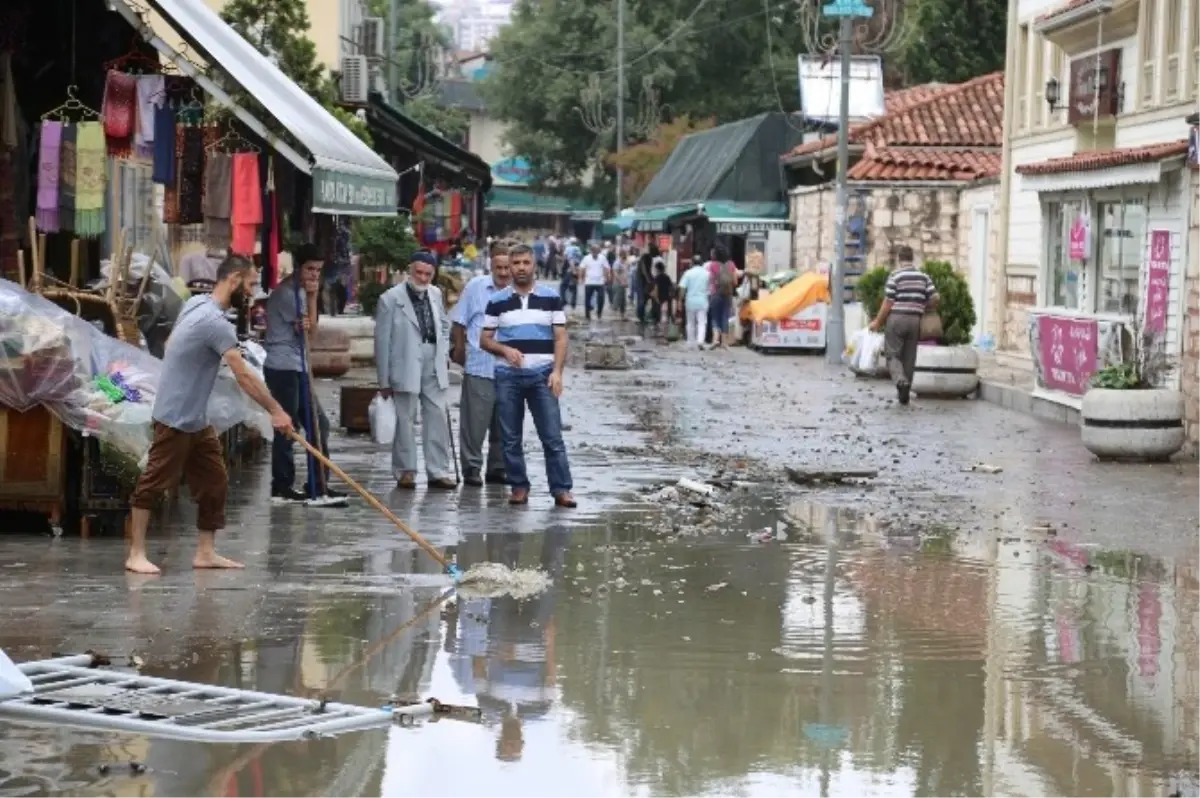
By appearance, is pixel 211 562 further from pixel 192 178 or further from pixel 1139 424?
pixel 1139 424

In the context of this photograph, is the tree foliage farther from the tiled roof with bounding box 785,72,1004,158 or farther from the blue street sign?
the blue street sign

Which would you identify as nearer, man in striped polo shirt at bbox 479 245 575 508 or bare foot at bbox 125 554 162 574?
bare foot at bbox 125 554 162 574

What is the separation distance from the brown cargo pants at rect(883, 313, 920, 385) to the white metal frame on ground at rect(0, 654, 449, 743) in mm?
16755

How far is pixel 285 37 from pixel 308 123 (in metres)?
13.0

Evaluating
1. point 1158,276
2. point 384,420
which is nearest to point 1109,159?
point 1158,276

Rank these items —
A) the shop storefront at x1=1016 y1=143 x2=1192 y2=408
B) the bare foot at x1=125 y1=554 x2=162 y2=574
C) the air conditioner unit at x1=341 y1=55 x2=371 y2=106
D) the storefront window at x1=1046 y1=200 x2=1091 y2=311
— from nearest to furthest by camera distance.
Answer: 1. the bare foot at x1=125 y1=554 x2=162 y2=574
2. the shop storefront at x1=1016 y1=143 x2=1192 y2=408
3. the storefront window at x1=1046 y1=200 x2=1091 y2=311
4. the air conditioner unit at x1=341 y1=55 x2=371 y2=106

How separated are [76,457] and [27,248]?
10.5 ft

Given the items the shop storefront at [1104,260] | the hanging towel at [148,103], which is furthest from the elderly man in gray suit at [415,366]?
the shop storefront at [1104,260]

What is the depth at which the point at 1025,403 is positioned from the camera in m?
23.6

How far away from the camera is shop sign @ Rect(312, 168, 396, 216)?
13.1 meters

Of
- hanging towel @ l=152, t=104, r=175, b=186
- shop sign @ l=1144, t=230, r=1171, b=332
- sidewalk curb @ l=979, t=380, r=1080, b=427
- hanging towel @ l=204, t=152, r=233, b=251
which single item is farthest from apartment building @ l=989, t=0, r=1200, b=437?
hanging towel @ l=152, t=104, r=175, b=186

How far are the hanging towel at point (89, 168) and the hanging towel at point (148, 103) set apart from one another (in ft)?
0.86

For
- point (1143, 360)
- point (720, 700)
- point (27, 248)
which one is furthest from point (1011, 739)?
point (1143, 360)

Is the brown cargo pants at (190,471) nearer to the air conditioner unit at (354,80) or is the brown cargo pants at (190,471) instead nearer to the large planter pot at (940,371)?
the large planter pot at (940,371)
